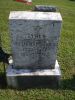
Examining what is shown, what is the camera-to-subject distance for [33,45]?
627 centimetres

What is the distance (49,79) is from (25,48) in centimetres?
105

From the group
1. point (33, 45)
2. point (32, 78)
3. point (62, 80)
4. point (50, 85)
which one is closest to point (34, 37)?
point (33, 45)

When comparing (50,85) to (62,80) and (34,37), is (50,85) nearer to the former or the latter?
(62,80)

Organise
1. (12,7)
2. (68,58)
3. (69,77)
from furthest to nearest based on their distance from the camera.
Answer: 1. (12,7)
2. (68,58)
3. (69,77)

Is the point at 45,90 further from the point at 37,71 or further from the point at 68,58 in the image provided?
the point at 68,58

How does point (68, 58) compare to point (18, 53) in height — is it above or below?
below

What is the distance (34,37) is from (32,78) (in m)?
1.11

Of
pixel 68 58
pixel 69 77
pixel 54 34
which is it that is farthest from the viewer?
pixel 68 58

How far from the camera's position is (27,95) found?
633 cm

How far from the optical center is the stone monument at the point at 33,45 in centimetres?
588

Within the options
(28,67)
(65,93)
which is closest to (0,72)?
(28,67)

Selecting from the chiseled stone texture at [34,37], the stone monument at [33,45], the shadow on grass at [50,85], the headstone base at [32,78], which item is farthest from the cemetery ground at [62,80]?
the chiseled stone texture at [34,37]

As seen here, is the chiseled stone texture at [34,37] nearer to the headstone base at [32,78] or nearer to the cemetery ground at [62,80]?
the headstone base at [32,78]

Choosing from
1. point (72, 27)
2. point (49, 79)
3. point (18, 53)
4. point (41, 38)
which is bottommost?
point (72, 27)
